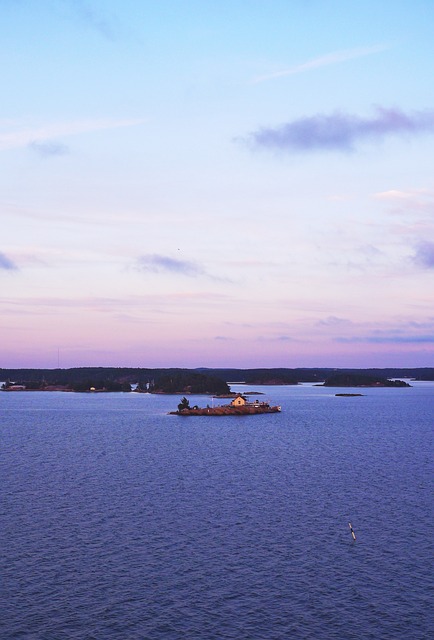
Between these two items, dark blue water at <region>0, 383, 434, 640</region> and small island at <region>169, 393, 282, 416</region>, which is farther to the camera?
small island at <region>169, 393, 282, 416</region>

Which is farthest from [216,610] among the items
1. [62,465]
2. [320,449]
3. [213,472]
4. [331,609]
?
[320,449]

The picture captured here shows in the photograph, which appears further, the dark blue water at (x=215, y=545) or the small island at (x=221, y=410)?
the small island at (x=221, y=410)

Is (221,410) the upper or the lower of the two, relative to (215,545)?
upper

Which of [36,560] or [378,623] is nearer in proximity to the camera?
[378,623]

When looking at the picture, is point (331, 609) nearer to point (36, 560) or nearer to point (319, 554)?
point (319, 554)

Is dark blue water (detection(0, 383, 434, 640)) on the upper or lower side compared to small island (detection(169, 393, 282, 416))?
lower

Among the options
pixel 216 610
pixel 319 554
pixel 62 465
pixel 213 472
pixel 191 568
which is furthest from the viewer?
pixel 62 465

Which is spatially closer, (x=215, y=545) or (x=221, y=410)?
(x=215, y=545)

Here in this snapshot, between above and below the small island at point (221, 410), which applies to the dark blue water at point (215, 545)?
below
